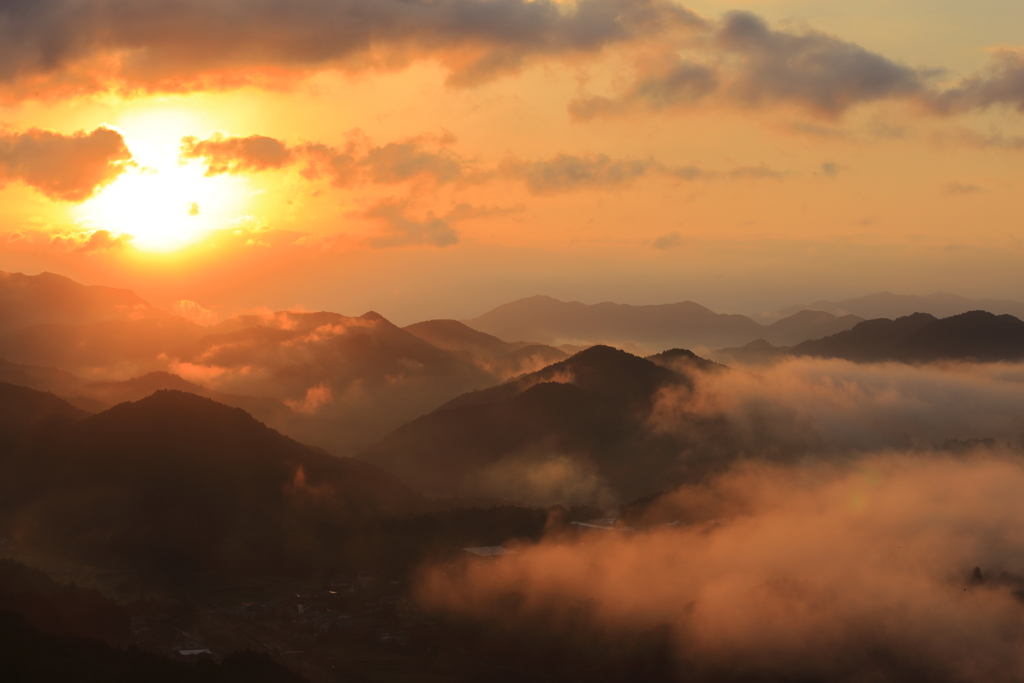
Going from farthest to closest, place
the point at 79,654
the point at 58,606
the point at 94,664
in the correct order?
1. the point at 58,606
2. the point at 79,654
3. the point at 94,664

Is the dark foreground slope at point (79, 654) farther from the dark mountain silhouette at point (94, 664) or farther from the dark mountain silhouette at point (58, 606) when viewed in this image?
the dark mountain silhouette at point (58, 606)

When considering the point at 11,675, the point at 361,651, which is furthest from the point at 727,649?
the point at 11,675

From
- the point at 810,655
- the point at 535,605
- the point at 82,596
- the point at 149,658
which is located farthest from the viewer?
the point at 535,605

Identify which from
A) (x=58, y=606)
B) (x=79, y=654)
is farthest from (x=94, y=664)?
(x=58, y=606)

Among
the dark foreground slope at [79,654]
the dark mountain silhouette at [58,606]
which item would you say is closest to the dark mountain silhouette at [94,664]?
the dark foreground slope at [79,654]

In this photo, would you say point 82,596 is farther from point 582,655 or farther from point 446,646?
point 582,655

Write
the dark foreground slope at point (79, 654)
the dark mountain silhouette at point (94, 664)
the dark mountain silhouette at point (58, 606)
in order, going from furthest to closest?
the dark mountain silhouette at point (58, 606) < the dark foreground slope at point (79, 654) < the dark mountain silhouette at point (94, 664)

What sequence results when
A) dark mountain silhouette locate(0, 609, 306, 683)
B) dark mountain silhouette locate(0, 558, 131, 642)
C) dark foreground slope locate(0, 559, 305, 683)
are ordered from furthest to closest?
dark mountain silhouette locate(0, 558, 131, 642), dark foreground slope locate(0, 559, 305, 683), dark mountain silhouette locate(0, 609, 306, 683)

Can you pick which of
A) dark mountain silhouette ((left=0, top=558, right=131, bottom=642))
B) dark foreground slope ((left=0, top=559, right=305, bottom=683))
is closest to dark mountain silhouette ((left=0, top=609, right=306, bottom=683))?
dark foreground slope ((left=0, top=559, right=305, bottom=683))

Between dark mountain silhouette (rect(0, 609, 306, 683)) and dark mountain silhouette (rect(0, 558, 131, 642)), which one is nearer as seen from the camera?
dark mountain silhouette (rect(0, 609, 306, 683))

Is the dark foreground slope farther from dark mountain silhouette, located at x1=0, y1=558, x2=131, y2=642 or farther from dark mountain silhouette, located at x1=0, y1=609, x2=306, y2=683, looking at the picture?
dark mountain silhouette, located at x1=0, y1=558, x2=131, y2=642

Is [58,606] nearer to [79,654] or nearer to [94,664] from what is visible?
[79,654]
